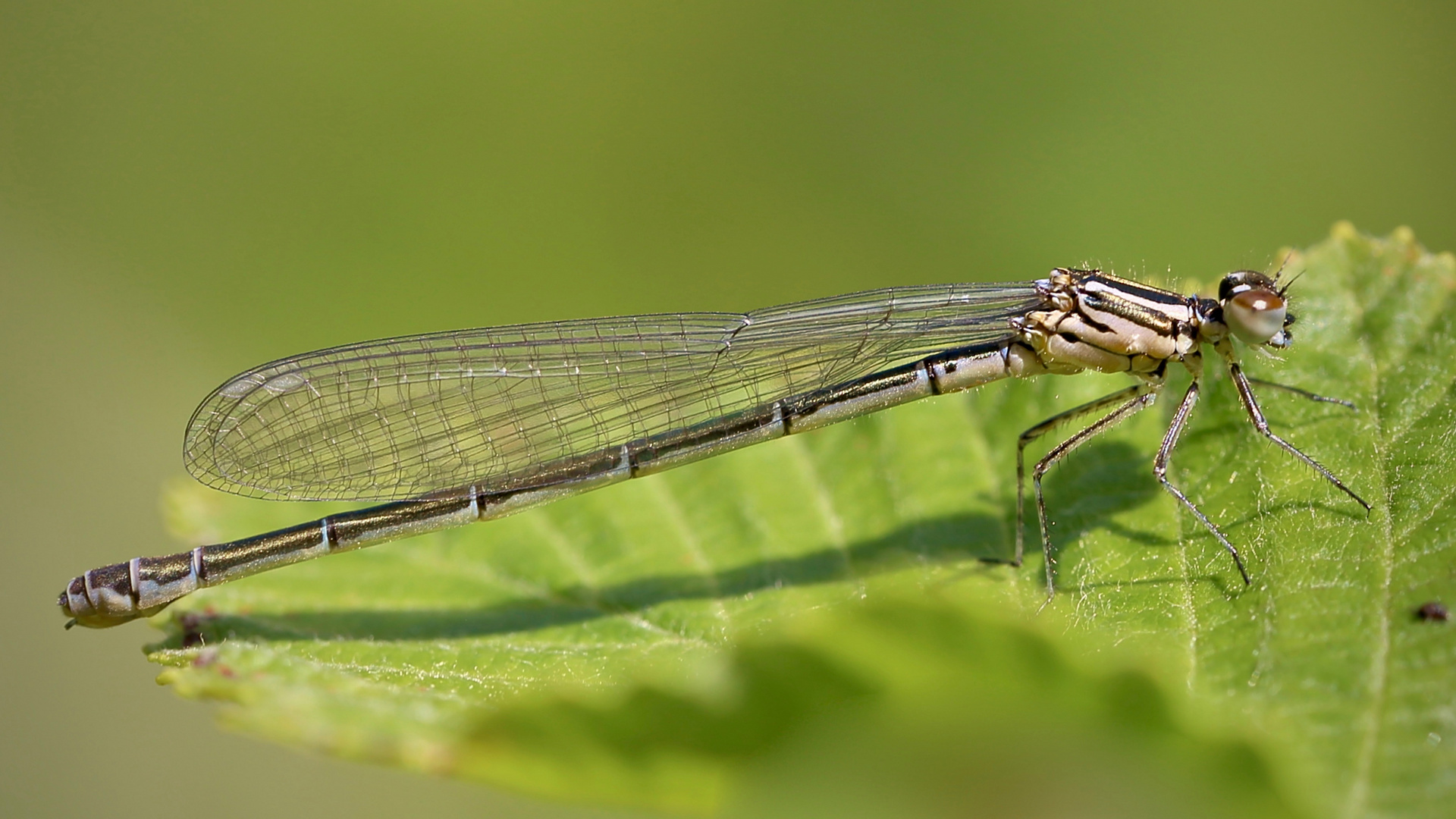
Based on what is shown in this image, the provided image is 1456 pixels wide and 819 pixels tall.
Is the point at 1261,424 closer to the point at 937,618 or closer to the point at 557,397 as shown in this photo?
the point at 557,397


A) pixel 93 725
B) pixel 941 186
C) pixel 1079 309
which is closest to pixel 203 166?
pixel 93 725

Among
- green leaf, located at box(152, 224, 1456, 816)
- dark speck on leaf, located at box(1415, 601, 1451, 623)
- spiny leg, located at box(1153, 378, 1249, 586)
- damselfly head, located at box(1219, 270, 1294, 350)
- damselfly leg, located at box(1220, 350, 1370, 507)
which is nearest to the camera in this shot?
green leaf, located at box(152, 224, 1456, 816)

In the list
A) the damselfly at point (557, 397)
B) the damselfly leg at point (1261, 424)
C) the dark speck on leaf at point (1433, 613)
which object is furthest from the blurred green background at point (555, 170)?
the dark speck on leaf at point (1433, 613)

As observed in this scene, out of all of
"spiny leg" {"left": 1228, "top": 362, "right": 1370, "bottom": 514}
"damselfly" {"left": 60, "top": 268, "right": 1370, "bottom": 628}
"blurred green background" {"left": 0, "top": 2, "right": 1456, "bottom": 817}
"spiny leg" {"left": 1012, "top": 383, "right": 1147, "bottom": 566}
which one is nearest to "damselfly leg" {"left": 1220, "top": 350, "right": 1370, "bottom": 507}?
"spiny leg" {"left": 1228, "top": 362, "right": 1370, "bottom": 514}

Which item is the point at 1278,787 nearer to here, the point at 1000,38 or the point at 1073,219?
the point at 1073,219

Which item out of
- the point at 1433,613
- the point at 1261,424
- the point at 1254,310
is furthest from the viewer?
the point at 1254,310

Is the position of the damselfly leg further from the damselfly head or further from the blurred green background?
the blurred green background

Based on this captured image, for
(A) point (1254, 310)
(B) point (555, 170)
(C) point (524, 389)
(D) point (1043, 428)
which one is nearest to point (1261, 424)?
(A) point (1254, 310)
